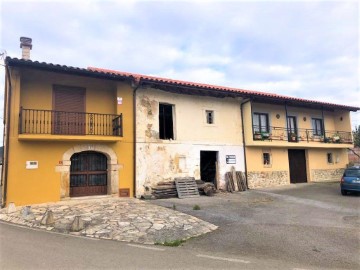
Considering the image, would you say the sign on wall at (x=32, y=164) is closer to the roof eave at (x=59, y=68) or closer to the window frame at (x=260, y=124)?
the roof eave at (x=59, y=68)

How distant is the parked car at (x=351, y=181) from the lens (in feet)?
45.2

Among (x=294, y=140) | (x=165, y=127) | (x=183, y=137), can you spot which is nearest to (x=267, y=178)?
(x=294, y=140)

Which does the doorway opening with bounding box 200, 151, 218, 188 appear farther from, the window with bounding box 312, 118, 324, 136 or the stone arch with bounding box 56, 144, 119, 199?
the window with bounding box 312, 118, 324, 136

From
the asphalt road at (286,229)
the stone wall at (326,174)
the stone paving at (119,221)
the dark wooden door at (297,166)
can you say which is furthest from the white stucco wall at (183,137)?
the stone wall at (326,174)

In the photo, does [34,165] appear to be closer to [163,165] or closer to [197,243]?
[163,165]

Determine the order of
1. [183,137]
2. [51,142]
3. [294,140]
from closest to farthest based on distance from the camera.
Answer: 1. [51,142]
2. [183,137]
3. [294,140]

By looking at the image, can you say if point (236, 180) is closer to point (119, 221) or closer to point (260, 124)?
point (260, 124)

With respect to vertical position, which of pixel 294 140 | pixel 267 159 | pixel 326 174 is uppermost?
pixel 294 140

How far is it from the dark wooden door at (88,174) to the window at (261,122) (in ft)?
32.7

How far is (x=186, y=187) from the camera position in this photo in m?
13.8

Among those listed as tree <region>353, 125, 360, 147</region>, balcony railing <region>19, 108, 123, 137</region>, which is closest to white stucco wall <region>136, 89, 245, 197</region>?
balcony railing <region>19, 108, 123, 137</region>

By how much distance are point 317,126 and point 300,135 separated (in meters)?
2.46

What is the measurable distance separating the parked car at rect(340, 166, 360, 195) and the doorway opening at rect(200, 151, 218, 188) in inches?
258

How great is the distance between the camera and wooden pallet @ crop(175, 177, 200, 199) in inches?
530
